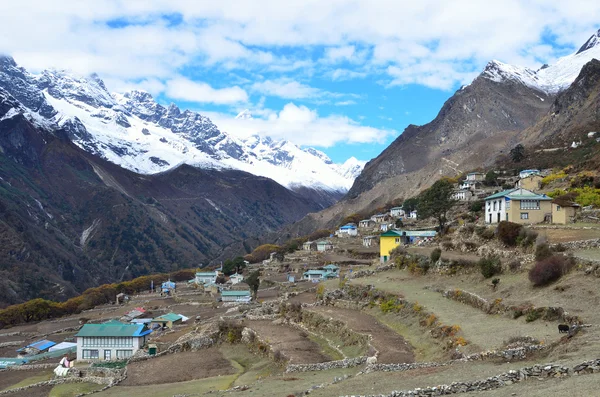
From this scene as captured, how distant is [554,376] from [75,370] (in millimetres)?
41156

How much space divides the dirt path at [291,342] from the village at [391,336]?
0.12m

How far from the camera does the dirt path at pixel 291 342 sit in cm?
3359

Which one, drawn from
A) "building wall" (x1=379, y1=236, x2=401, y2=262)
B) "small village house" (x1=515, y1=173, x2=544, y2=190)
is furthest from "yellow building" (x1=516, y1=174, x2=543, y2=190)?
"building wall" (x1=379, y1=236, x2=401, y2=262)

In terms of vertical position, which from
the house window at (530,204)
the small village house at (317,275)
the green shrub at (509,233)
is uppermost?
the house window at (530,204)

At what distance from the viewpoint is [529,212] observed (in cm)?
5012

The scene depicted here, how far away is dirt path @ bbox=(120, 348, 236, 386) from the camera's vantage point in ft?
127

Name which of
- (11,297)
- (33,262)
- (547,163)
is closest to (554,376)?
(547,163)

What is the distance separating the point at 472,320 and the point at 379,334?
5574mm

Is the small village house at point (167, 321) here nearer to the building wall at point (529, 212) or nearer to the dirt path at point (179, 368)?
the dirt path at point (179, 368)

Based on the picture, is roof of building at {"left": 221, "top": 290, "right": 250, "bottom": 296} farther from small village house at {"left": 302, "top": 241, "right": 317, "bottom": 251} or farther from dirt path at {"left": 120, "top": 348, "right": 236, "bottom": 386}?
small village house at {"left": 302, "top": 241, "right": 317, "bottom": 251}

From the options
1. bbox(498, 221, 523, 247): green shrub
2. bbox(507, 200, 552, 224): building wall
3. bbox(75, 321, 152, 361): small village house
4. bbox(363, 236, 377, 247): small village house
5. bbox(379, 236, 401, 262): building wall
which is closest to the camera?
bbox(498, 221, 523, 247): green shrub

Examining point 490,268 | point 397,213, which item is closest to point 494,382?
point 490,268

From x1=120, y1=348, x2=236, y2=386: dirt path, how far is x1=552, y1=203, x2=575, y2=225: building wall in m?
27.8

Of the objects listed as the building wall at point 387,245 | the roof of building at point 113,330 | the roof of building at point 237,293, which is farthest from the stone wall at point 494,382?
the roof of building at point 237,293
